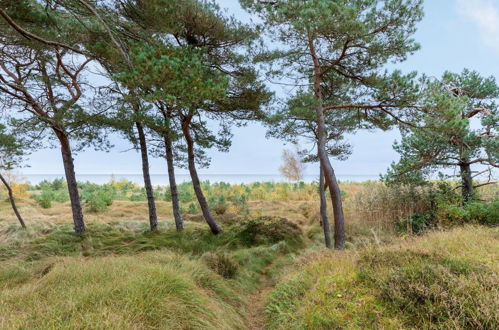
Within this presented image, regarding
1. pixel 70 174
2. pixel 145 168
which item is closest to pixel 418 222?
pixel 145 168

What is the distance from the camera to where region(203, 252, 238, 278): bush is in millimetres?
4529

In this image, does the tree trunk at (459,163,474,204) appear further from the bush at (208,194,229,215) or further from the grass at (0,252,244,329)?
the bush at (208,194,229,215)

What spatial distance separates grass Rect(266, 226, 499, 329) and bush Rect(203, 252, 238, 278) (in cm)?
109

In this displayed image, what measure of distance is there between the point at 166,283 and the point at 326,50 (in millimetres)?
6441

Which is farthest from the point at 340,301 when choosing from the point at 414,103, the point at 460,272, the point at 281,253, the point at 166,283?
the point at 414,103

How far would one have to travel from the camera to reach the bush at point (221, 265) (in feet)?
14.9

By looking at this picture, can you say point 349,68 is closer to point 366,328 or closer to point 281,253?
point 281,253

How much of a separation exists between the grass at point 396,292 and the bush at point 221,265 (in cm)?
109

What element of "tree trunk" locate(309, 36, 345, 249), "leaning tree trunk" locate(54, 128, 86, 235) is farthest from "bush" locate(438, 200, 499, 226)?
"leaning tree trunk" locate(54, 128, 86, 235)

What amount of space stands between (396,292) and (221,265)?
3.04m

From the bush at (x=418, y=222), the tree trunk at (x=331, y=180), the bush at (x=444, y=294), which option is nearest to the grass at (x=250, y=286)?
the bush at (x=444, y=294)

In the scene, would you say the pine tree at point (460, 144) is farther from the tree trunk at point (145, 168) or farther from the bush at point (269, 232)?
the tree trunk at point (145, 168)

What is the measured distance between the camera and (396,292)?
100 inches

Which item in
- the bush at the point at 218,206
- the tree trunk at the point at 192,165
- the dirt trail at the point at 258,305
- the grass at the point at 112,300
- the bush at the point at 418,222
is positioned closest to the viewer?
the grass at the point at 112,300
